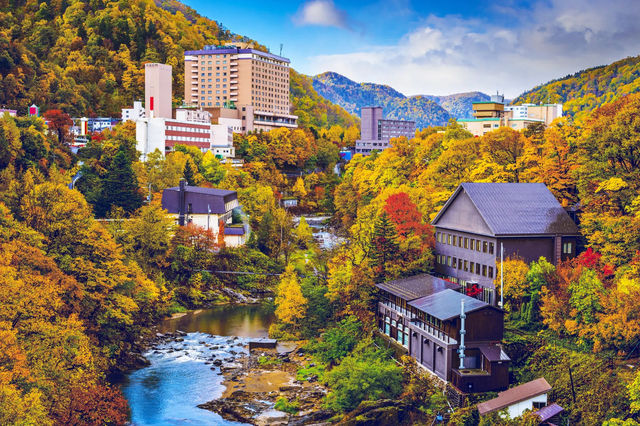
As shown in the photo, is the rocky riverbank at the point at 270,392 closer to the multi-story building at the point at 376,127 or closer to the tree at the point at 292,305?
the tree at the point at 292,305

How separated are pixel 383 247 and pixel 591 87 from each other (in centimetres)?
6359

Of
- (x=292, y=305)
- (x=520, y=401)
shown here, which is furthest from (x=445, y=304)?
(x=292, y=305)

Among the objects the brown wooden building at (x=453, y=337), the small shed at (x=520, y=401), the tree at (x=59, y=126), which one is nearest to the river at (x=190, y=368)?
the brown wooden building at (x=453, y=337)

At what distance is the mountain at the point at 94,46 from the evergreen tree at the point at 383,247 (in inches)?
2777

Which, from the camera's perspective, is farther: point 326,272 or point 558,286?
point 326,272

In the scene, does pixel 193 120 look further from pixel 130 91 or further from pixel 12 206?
pixel 12 206

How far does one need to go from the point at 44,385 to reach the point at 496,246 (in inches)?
843

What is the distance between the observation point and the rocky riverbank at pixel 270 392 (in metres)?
29.7

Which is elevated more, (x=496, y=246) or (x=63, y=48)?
(x=63, y=48)

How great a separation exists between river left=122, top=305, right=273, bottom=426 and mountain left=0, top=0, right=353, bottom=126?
60645mm

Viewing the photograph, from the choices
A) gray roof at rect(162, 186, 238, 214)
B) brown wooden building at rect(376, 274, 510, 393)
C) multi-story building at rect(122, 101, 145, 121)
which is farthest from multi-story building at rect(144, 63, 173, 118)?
brown wooden building at rect(376, 274, 510, 393)

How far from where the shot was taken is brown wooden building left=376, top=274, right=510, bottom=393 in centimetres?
2759

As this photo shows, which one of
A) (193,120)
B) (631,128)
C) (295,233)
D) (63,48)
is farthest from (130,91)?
(631,128)

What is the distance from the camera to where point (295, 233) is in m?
62.7
